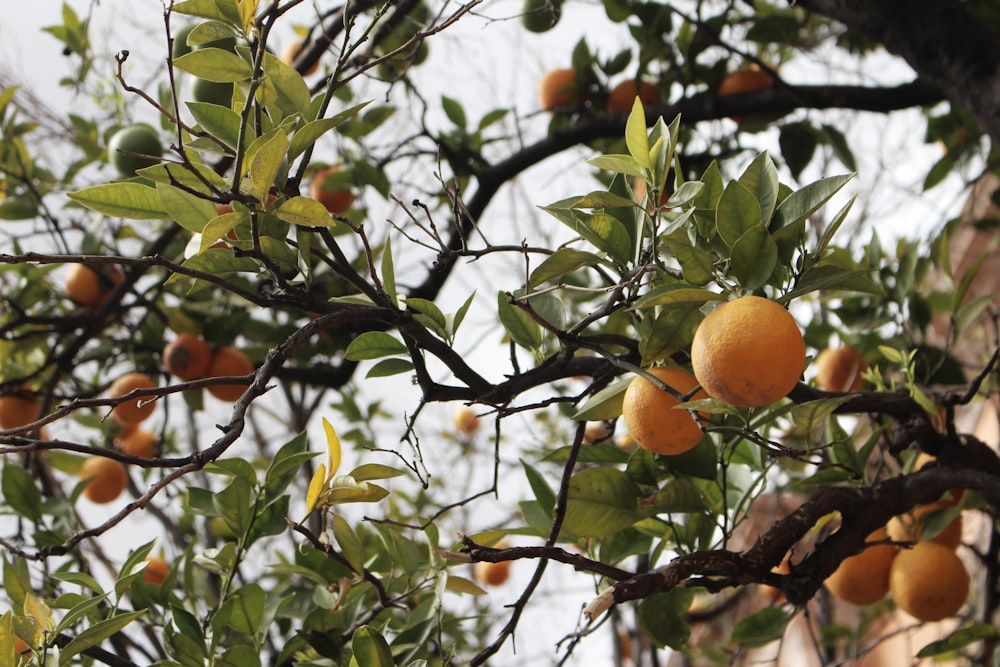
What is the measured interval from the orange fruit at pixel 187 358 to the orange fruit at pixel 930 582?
44.2 inches

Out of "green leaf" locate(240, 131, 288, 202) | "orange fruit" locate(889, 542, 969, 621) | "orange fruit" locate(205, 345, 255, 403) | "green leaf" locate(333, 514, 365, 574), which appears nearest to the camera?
"green leaf" locate(240, 131, 288, 202)

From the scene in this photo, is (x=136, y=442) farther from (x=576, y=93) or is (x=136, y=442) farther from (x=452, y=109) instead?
(x=576, y=93)

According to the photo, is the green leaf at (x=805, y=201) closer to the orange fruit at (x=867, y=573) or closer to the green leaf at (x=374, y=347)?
the green leaf at (x=374, y=347)

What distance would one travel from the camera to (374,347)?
34.2 inches

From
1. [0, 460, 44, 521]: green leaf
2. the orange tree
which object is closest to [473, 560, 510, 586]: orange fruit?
the orange tree

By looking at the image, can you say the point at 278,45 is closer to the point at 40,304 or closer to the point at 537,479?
the point at 40,304

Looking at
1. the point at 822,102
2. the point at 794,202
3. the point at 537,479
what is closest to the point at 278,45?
the point at 822,102

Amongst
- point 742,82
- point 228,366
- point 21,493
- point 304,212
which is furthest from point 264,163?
point 742,82

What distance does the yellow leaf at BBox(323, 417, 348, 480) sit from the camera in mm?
809

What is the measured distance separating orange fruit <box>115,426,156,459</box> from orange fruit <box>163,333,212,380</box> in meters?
0.37

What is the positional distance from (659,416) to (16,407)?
4.62 feet

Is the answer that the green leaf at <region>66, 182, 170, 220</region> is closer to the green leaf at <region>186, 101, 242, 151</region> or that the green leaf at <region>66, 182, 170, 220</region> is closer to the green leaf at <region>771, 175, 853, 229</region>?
the green leaf at <region>186, 101, 242, 151</region>

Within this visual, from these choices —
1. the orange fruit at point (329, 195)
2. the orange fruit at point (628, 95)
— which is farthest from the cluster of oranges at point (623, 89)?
the orange fruit at point (329, 195)

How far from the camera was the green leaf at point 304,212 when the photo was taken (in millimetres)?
653
